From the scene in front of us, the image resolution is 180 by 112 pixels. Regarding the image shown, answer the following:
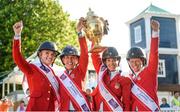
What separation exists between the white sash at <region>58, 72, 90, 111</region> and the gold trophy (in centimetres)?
89

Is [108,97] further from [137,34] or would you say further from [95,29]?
[137,34]

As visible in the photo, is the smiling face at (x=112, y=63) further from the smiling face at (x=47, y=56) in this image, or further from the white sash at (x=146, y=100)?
the smiling face at (x=47, y=56)

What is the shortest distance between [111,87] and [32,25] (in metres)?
25.1

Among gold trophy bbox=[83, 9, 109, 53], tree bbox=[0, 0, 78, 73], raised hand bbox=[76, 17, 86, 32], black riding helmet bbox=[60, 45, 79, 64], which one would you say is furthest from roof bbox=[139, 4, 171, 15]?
black riding helmet bbox=[60, 45, 79, 64]

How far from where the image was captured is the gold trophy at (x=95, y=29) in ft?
28.8

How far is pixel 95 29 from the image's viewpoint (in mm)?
8984

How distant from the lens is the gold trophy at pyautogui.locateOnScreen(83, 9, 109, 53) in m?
8.78

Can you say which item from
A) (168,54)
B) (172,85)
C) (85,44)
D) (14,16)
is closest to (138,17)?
(168,54)

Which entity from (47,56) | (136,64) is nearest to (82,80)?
(47,56)

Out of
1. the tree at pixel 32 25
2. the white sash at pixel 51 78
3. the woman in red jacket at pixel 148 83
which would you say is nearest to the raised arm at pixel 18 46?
the white sash at pixel 51 78

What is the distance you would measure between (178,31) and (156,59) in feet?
97.9

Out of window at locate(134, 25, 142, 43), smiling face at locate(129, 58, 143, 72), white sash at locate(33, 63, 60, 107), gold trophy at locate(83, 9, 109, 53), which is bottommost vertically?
white sash at locate(33, 63, 60, 107)

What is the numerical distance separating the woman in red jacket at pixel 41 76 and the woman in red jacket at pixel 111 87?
799 millimetres

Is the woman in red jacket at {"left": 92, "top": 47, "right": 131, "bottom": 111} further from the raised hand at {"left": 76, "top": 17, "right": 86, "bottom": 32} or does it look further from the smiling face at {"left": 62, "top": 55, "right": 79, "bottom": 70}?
the raised hand at {"left": 76, "top": 17, "right": 86, "bottom": 32}
